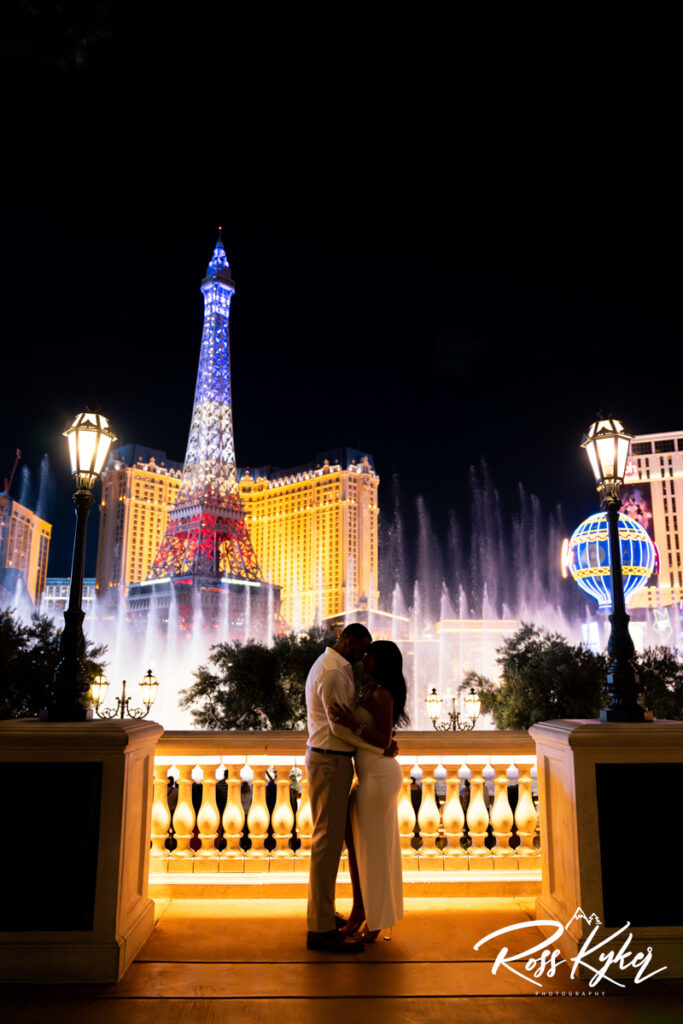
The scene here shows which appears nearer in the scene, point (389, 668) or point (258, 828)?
point (389, 668)

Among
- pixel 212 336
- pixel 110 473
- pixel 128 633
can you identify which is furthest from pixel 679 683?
pixel 110 473

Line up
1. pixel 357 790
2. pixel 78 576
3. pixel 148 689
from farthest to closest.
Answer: pixel 148 689 → pixel 78 576 → pixel 357 790

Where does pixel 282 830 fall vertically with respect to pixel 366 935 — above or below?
above

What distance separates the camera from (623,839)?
498 cm

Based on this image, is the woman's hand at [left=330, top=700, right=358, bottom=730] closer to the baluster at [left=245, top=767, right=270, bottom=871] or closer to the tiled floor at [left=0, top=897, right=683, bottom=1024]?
the tiled floor at [left=0, top=897, right=683, bottom=1024]

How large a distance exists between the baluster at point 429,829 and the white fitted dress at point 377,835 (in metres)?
1.26

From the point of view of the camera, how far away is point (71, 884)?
15.7ft

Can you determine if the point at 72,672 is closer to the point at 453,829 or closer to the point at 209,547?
the point at 453,829

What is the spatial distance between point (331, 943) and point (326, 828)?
0.73m

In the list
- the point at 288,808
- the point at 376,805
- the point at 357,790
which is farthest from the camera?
the point at 288,808

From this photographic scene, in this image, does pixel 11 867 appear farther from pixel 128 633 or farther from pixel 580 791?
pixel 128 633

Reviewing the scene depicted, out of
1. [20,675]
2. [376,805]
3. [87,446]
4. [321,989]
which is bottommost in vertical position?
[321,989]

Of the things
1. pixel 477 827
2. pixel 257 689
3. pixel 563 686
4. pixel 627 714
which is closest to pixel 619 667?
pixel 627 714

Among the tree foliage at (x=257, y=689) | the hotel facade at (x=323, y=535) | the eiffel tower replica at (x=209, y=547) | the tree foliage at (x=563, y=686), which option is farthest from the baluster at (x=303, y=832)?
the hotel facade at (x=323, y=535)
